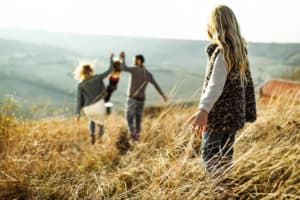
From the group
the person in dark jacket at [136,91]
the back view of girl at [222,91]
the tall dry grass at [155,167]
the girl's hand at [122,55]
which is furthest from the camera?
the person in dark jacket at [136,91]

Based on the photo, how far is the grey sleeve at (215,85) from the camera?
11.4 feet

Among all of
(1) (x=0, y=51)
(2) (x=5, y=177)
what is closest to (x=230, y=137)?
(2) (x=5, y=177)

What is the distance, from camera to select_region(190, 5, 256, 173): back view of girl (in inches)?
138

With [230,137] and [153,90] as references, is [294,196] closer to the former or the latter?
[230,137]

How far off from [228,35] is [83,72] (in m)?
4.39

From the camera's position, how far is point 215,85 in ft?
11.5

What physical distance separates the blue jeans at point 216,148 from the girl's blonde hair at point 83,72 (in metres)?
4.19

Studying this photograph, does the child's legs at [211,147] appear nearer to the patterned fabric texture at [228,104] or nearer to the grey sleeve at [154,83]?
the patterned fabric texture at [228,104]

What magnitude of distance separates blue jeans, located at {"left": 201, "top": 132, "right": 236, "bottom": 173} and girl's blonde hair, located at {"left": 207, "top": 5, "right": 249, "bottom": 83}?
49 cm

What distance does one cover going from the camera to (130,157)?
5.52 meters

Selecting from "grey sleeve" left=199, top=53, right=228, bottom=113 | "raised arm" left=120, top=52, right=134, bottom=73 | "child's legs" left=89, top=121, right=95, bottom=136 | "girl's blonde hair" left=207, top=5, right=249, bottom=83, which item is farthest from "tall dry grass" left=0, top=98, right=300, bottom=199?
"raised arm" left=120, top=52, right=134, bottom=73

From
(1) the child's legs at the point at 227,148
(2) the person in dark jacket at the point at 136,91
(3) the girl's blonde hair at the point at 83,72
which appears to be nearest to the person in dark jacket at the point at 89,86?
(3) the girl's blonde hair at the point at 83,72

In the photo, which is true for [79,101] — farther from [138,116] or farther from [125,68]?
[138,116]

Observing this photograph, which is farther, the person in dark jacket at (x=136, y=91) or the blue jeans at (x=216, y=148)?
the person in dark jacket at (x=136, y=91)
